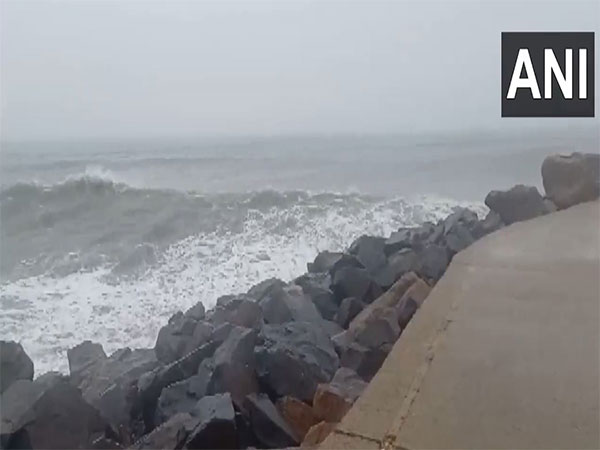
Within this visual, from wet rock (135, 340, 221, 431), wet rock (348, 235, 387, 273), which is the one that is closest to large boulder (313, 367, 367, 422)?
wet rock (135, 340, 221, 431)

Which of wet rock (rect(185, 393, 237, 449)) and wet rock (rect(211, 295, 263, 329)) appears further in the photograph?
wet rock (rect(211, 295, 263, 329))

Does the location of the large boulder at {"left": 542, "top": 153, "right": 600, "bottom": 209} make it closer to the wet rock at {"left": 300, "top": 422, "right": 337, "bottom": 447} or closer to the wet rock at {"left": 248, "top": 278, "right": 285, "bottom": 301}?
the wet rock at {"left": 248, "top": 278, "right": 285, "bottom": 301}

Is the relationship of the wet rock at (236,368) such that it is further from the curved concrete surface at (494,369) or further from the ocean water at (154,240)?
the ocean water at (154,240)

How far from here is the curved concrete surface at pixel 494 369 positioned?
220 cm

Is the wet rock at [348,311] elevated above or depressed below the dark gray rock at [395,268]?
below

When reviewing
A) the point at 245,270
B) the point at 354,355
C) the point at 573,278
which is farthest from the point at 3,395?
the point at 245,270

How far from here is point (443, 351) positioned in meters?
2.88

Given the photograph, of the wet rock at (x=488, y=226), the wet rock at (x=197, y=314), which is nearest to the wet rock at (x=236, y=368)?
the wet rock at (x=197, y=314)

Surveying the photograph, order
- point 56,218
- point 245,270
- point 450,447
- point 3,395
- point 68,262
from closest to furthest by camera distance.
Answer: point 450,447 < point 3,395 < point 245,270 < point 68,262 < point 56,218

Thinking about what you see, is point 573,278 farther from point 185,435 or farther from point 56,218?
point 56,218

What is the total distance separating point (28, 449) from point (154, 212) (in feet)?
39.9

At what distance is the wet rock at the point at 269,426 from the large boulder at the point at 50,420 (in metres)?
0.82

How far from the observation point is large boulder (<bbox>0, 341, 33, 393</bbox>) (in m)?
4.00

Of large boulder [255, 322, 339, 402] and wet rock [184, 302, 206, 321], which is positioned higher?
large boulder [255, 322, 339, 402]
